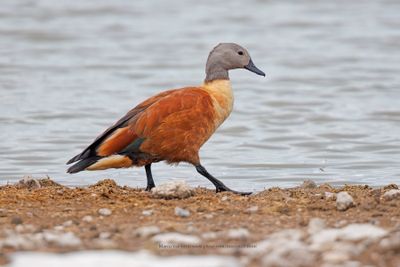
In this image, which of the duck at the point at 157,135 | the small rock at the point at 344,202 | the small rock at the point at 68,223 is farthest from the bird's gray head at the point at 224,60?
the small rock at the point at 68,223

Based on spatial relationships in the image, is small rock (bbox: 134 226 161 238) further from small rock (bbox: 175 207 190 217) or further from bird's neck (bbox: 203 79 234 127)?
bird's neck (bbox: 203 79 234 127)

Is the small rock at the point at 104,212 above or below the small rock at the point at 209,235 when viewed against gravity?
below

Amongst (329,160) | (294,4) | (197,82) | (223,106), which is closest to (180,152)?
(223,106)

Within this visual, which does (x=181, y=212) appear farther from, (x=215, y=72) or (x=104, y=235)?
(x=215, y=72)

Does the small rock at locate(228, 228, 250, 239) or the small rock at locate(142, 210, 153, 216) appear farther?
the small rock at locate(142, 210, 153, 216)

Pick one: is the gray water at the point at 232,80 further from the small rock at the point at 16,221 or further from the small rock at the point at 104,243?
the small rock at the point at 104,243

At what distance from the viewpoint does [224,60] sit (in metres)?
9.92

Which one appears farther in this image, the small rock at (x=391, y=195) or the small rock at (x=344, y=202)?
the small rock at (x=391, y=195)

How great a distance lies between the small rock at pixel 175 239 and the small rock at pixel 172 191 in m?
1.89

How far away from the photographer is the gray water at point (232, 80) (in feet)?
38.6

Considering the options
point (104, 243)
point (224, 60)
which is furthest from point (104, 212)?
point (224, 60)

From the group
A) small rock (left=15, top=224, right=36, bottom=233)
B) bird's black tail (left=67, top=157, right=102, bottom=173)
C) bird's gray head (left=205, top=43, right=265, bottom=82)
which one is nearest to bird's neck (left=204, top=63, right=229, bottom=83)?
bird's gray head (left=205, top=43, right=265, bottom=82)

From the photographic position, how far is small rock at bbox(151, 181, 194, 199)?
27.5 ft

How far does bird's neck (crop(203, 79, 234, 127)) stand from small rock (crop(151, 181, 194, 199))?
1.01m
